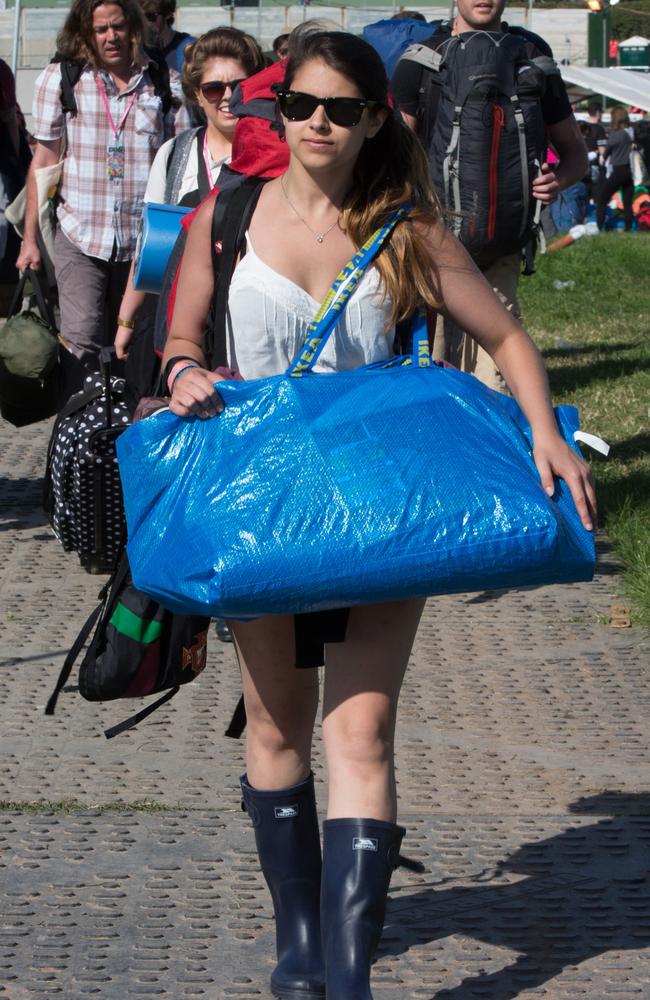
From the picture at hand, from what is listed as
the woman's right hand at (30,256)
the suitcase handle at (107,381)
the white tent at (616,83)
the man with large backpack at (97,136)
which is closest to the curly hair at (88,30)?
the man with large backpack at (97,136)

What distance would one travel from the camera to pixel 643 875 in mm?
3828

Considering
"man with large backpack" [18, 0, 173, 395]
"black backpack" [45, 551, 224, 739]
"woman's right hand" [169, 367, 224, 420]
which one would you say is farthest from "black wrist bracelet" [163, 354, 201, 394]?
"man with large backpack" [18, 0, 173, 395]

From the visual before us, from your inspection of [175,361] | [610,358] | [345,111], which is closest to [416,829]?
[175,361]

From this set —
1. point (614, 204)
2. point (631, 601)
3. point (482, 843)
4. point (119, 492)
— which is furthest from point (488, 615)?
point (614, 204)

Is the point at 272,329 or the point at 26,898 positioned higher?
the point at 272,329

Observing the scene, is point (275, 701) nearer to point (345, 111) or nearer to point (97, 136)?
point (345, 111)

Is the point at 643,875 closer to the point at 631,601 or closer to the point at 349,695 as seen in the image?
the point at 349,695

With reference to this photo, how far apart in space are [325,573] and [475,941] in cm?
121

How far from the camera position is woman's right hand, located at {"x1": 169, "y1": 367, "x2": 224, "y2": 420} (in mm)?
2809

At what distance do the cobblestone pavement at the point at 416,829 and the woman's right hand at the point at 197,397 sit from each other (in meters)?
1.23

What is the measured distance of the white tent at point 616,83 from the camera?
27.5 meters

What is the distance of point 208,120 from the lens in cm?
558

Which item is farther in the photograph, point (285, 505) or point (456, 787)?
point (456, 787)

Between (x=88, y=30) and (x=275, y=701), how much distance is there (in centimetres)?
408
